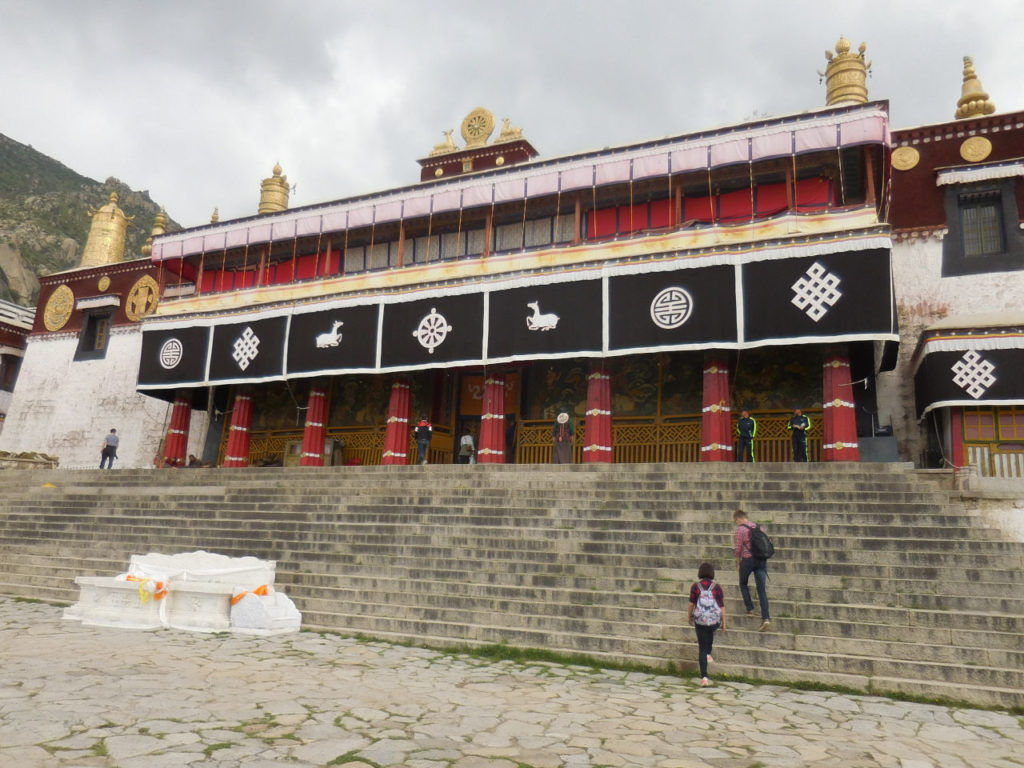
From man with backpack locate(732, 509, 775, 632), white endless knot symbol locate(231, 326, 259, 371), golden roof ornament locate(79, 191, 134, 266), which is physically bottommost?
man with backpack locate(732, 509, 775, 632)

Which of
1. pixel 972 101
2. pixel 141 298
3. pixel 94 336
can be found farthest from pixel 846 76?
pixel 94 336

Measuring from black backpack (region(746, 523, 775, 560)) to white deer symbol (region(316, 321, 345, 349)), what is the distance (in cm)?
1319

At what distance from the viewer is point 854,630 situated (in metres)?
7.57

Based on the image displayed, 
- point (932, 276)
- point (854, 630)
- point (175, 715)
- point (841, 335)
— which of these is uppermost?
point (932, 276)

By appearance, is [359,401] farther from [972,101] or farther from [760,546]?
[972,101]

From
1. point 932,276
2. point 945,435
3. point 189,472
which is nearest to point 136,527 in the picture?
point 189,472

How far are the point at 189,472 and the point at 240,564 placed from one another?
812 cm

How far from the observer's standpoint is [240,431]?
2045 cm

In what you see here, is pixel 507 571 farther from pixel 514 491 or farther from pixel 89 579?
pixel 89 579

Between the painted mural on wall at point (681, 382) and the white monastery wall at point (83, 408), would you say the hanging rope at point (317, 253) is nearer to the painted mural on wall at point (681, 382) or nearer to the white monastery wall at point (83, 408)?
the white monastery wall at point (83, 408)

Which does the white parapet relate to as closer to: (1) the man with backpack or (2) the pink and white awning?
(1) the man with backpack

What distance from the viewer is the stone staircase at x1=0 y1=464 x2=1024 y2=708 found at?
24.5 feet

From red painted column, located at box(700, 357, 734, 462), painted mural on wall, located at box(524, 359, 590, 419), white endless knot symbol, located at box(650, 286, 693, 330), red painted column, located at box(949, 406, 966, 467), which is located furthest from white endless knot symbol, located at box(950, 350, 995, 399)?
painted mural on wall, located at box(524, 359, 590, 419)

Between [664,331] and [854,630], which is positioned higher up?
[664,331]
